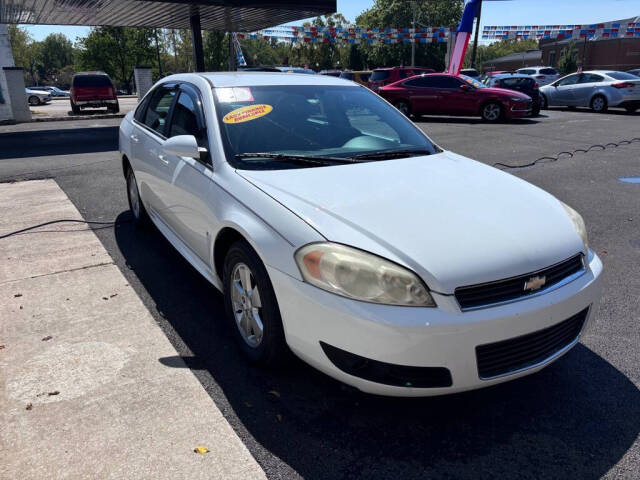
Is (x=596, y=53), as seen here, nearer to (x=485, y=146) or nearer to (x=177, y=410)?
(x=485, y=146)

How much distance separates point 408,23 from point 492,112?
6032 cm

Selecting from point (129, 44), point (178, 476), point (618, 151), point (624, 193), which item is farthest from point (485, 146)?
point (129, 44)

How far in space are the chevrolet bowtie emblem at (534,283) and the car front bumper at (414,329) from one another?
0.04 metres

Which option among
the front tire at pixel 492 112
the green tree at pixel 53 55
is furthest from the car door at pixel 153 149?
the green tree at pixel 53 55

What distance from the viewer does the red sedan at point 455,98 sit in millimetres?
15359

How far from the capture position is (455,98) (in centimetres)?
1627

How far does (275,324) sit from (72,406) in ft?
3.60

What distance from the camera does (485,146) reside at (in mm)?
10773

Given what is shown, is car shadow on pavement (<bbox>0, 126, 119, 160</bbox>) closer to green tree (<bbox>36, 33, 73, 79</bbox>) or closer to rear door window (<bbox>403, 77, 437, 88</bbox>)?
rear door window (<bbox>403, 77, 437, 88</bbox>)


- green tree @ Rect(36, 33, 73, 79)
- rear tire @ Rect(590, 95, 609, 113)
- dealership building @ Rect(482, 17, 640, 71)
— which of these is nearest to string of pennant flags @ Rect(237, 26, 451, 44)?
rear tire @ Rect(590, 95, 609, 113)

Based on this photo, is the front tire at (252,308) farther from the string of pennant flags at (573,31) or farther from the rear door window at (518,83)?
the string of pennant flags at (573,31)

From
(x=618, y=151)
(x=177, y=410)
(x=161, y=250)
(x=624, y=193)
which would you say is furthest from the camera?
(x=618, y=151)

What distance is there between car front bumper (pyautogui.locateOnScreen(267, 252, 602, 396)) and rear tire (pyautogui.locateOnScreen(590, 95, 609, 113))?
1851cm

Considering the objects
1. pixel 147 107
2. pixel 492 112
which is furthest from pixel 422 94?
pixel 147 107
